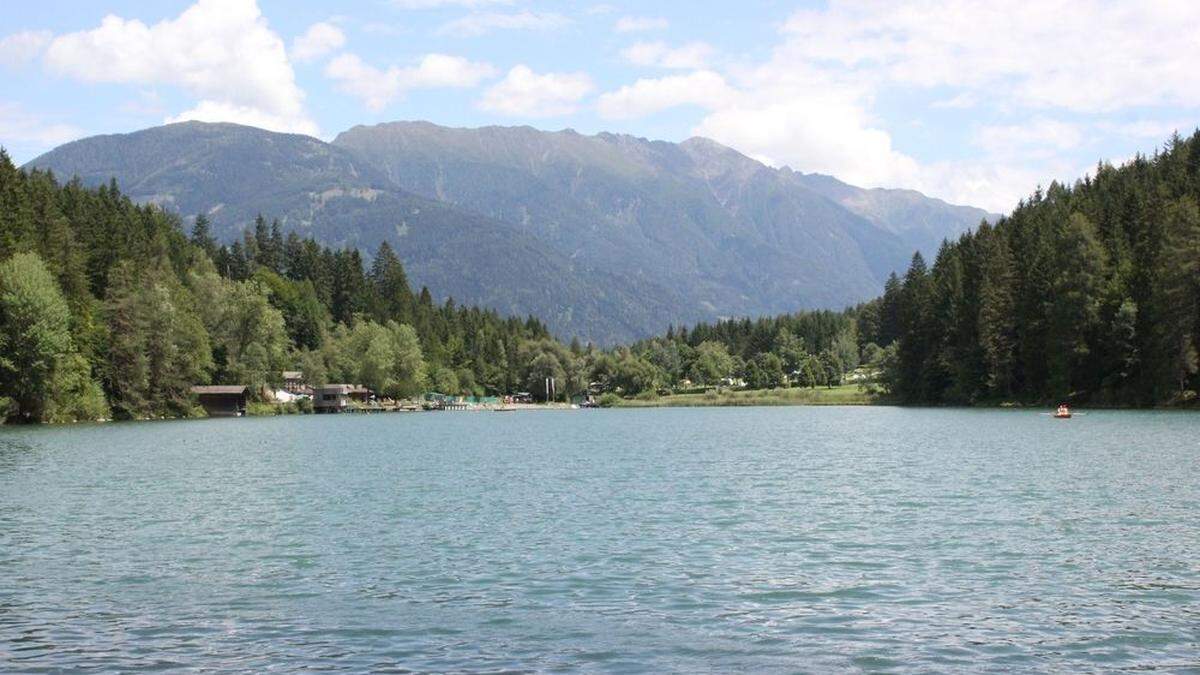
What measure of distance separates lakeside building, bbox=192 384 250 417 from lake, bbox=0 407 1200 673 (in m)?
87.2

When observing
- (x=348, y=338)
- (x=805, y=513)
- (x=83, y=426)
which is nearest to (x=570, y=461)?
(x=805, y=513)

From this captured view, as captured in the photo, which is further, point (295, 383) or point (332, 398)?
point (295, 383)

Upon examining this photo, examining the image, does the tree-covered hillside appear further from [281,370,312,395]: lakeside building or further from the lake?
[281,370,312,395]: lakeside building

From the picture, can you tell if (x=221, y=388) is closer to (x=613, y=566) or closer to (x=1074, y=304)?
(x=1074, y=304)

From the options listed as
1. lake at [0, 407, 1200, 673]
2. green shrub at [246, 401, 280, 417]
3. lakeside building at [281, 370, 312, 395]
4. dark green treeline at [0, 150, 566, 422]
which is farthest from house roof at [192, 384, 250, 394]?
lake at [0, 407, 1200, 673]

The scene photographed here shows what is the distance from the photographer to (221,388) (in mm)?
139375

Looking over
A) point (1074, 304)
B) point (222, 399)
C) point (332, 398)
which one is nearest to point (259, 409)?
point (222, 399)

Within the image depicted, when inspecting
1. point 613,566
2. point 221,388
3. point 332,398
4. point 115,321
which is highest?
point 115,321

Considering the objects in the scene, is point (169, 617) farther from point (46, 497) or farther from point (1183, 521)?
point (1183, 521)

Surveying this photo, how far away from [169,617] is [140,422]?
98.0 meters

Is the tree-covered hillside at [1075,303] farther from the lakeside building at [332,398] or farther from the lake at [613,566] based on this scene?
the lakeside building at [332,398]

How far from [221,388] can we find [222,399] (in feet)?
9.22

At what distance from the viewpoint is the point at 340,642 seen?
725 inches

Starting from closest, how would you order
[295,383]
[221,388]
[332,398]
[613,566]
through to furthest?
[613,566] < [221,388] < [332,398] < [295,383]
